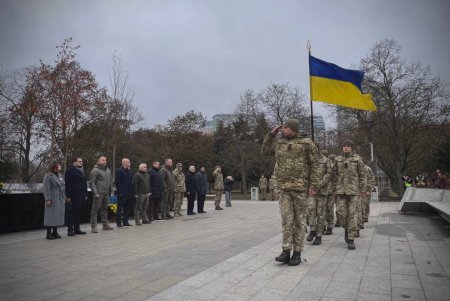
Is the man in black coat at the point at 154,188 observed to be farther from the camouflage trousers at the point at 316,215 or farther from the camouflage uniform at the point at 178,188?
the camouflage trousers at the point at 316,215

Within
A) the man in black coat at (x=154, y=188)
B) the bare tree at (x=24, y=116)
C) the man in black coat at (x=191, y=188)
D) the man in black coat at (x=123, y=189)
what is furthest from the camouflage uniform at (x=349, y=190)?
the bare tree at (x=24, y=116)

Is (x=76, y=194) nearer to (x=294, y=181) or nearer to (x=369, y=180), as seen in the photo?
(x=294, y=181)

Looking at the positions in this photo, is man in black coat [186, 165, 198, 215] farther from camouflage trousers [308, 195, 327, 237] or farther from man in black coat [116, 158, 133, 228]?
camouflage trousers [308, 195, 327, 237]

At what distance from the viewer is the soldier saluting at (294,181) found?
19.3 feet

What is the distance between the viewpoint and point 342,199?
7.79 m

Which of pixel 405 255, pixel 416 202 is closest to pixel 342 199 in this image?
pixel 405 255

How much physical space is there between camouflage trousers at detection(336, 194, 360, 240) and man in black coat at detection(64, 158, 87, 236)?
6.77m

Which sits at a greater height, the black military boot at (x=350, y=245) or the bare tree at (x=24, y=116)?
the bare tree at (x=24, y=116)

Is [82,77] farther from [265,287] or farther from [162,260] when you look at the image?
[265,287]

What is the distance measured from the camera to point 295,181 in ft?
19.6

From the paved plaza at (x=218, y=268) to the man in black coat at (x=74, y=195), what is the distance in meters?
0.75

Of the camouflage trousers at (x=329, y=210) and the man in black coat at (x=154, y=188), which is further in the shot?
the man in black coat at (x=154, y=188)

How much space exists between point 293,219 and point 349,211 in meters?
2.17

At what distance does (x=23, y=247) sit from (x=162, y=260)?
353cm
